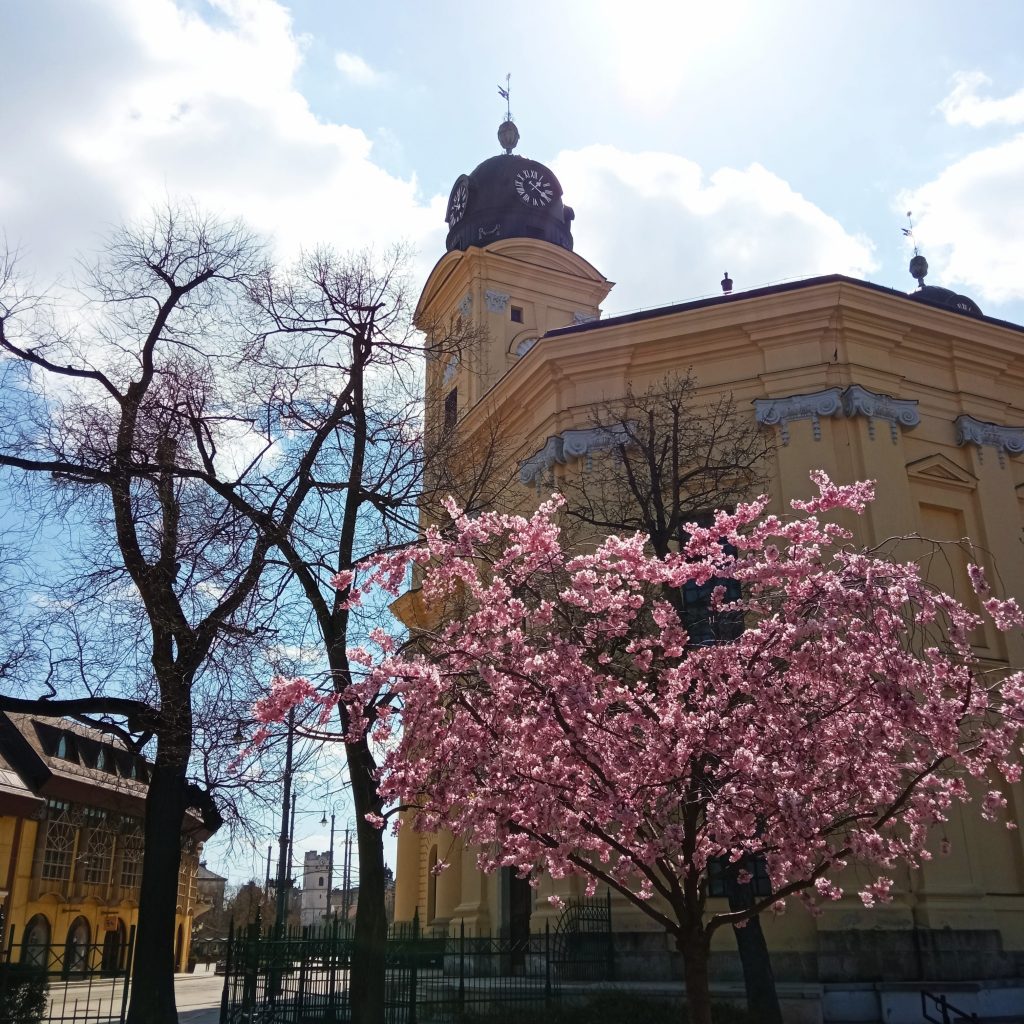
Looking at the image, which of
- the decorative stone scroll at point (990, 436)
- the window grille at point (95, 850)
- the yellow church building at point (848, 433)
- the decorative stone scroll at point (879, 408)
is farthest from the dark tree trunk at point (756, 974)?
the window grille at point (95, 850)

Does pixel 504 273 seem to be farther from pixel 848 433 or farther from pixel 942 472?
pixel 942 472

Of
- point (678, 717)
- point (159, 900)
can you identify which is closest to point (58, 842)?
point (159, 900)

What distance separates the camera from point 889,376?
765 inches

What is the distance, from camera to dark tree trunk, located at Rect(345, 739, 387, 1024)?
35.2 ft

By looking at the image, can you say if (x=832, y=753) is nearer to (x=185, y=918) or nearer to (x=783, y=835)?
(x=783, y=835)

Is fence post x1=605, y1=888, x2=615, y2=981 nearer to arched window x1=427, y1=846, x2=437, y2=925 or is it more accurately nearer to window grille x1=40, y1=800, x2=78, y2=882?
arched window x1=427, y1=846, x2=437, y2=925

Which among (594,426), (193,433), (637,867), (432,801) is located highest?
(594,426)

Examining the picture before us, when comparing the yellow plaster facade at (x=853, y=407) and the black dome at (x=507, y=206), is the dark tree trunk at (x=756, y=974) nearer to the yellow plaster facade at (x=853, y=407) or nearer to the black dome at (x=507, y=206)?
the yellow plaster facade at (x=853, y=407)

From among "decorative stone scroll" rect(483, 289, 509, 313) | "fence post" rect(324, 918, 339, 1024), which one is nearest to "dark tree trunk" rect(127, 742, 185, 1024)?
"fence post" rect(324, 918, 339, 1024)

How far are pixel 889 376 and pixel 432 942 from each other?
13.3 m

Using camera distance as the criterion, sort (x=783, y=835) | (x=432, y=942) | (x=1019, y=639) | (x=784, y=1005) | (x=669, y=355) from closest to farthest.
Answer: (x=783, y=835)
(x=784, y=1005)
(x=432, y=942)
(x=1019, y=639)
(x=669, y=355)

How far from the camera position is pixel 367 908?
11.2 meters

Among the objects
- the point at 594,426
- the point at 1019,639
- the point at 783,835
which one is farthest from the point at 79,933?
the point at 783,835

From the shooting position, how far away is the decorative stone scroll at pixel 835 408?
1867cm
